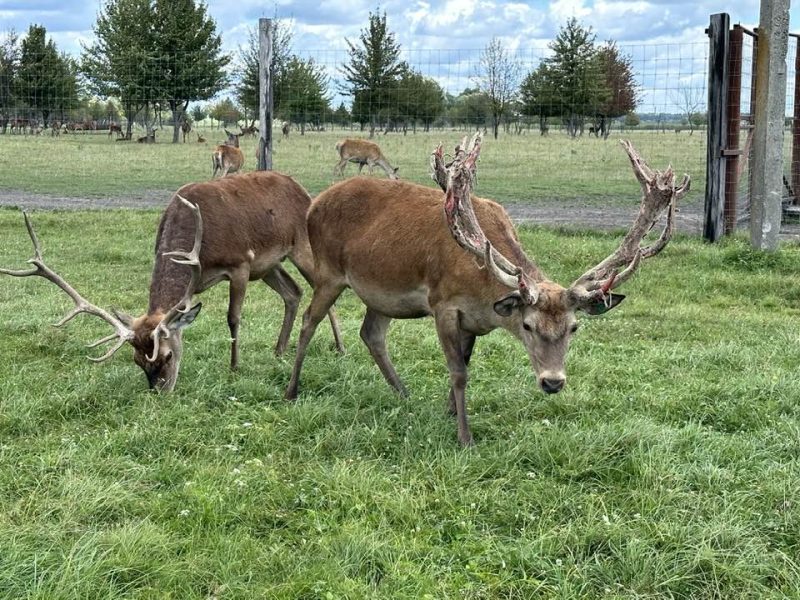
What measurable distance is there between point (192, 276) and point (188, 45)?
36.6 m

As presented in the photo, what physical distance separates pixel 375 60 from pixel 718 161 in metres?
15.2

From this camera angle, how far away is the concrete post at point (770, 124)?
996 cm

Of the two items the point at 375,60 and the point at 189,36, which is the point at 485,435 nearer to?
the point at 375,60

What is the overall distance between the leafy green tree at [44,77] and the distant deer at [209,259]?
56.0 feet

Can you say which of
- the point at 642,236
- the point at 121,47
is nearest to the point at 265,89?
the point at 642,236

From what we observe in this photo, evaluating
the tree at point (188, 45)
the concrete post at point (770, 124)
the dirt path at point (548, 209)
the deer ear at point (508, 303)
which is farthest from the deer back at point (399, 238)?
the tree at point (188, 45)

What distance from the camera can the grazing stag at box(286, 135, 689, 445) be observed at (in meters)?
4.61

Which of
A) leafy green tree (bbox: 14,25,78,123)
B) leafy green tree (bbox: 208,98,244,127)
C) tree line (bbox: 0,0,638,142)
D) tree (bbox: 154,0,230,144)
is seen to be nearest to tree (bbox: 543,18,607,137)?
tree line (bbox: 0,0,638,142)

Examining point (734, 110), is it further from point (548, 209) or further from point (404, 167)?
point (404, 167)

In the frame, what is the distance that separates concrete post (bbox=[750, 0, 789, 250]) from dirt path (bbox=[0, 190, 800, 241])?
1.45 m

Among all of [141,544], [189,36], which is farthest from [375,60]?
[141,544]

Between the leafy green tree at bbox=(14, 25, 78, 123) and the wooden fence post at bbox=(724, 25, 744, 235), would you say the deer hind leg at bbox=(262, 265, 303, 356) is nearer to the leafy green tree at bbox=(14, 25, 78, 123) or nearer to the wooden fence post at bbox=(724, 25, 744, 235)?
the wooden fence post at bbox=(724, 25, 744, 235)

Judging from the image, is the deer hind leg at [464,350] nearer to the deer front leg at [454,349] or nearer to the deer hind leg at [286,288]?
the deer front leg at [454,349]

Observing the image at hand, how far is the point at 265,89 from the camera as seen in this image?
12086 millimetres
